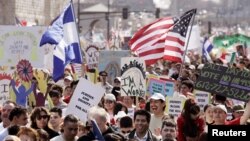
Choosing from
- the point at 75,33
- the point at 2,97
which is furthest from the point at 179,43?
the point at 2,97

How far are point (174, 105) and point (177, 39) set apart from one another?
154 inches

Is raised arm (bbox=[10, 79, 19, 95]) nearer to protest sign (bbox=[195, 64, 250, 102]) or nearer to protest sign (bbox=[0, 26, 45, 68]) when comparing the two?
protest sign (bbox=[0, 26, 45, 68])

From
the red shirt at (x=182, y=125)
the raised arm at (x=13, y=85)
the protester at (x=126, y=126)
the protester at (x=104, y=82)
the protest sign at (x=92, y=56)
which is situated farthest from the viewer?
the protest sign at (x=92, y=56)

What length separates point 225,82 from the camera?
11227 mm

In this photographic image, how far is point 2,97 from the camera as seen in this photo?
46.2 ft

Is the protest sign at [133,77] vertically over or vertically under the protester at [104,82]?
over

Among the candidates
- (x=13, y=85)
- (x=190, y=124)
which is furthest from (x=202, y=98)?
(x=190, y=124)

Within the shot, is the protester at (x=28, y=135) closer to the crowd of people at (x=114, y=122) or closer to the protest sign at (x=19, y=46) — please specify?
the crowd of people at (x=114, y=122)

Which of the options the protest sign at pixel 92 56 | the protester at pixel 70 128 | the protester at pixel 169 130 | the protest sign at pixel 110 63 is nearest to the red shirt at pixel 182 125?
the protester at pixel 169 130

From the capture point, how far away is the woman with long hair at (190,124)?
1078cm

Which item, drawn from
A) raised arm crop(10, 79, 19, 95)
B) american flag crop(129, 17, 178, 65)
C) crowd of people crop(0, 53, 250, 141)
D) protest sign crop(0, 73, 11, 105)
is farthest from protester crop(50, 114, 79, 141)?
american flag crop(129, 17, 178, 65)

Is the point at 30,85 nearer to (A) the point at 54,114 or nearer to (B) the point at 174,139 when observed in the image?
(A) the point at 54,114

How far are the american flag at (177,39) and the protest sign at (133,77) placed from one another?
5.61 feet

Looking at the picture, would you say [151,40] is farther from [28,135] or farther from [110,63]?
[28,135]
